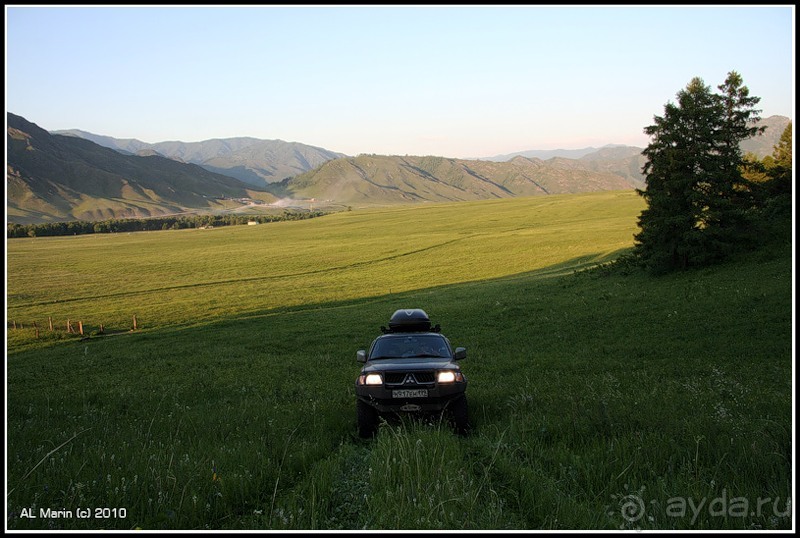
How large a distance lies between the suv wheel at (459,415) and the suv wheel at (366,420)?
148 cm

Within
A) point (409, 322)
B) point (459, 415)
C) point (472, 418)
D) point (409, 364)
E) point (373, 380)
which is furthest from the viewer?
point (409, 322)

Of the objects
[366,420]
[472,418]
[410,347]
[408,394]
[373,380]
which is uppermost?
[410,347]

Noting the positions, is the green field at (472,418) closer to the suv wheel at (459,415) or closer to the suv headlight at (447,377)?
the suv wheel at (459,415)

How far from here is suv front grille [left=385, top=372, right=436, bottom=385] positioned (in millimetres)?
9867

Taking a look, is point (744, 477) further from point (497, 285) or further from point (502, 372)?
point (497, 285)

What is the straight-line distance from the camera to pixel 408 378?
9.90 metres

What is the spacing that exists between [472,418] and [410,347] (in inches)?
82.1

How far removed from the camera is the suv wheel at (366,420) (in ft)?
32.1

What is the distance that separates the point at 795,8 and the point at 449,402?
7.44 m

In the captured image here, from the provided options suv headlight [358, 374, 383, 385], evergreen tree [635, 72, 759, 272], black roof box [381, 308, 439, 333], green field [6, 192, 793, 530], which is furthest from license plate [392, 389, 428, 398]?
evergreen tree [635, 72, 759, 272]

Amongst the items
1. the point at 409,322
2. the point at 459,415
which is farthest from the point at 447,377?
the point at 409,322

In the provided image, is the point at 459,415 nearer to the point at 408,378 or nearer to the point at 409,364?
the point at 408,378

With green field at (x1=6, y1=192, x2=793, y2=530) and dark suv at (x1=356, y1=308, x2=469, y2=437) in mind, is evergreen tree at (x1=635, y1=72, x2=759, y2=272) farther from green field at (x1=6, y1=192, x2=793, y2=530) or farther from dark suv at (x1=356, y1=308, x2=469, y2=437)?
dark suv at (x1=356, y1=308, x2=469, y2=437)

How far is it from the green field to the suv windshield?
5.10 ft
